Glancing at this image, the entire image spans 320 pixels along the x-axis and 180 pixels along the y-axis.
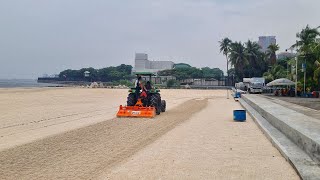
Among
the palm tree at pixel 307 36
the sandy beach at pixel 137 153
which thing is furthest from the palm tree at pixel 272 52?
the sandy beach at pixel 137 153

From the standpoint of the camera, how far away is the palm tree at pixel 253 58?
283 ft

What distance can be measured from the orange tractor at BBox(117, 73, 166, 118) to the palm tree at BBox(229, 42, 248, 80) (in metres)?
67.6

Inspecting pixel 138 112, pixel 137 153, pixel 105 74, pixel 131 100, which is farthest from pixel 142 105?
pixel 105 74

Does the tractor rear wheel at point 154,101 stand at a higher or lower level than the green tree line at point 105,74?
lower

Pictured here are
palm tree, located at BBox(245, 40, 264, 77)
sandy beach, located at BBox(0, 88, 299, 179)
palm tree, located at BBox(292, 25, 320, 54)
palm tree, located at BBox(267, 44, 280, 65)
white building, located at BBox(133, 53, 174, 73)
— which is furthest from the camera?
white building, located at BBox(133, 53, 174, 73)

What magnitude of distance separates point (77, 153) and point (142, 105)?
32.4ft

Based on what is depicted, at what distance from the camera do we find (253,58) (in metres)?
86.9

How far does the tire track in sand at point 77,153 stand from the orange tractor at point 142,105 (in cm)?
389

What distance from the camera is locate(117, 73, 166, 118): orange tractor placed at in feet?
57.7

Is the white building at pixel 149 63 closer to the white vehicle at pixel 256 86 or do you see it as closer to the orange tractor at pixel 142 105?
the white vehicle at pixel 256 86

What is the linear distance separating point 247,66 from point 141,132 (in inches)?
3030

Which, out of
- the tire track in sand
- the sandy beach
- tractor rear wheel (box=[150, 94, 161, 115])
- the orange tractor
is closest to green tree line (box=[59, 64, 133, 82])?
the orange tractor

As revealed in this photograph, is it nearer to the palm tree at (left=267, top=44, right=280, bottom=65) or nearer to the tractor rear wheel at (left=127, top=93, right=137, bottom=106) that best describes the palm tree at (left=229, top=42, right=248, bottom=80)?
the palm tree at (left=267, top=44, right=280, bottom=65)

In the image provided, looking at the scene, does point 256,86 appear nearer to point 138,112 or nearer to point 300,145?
point 138,112
